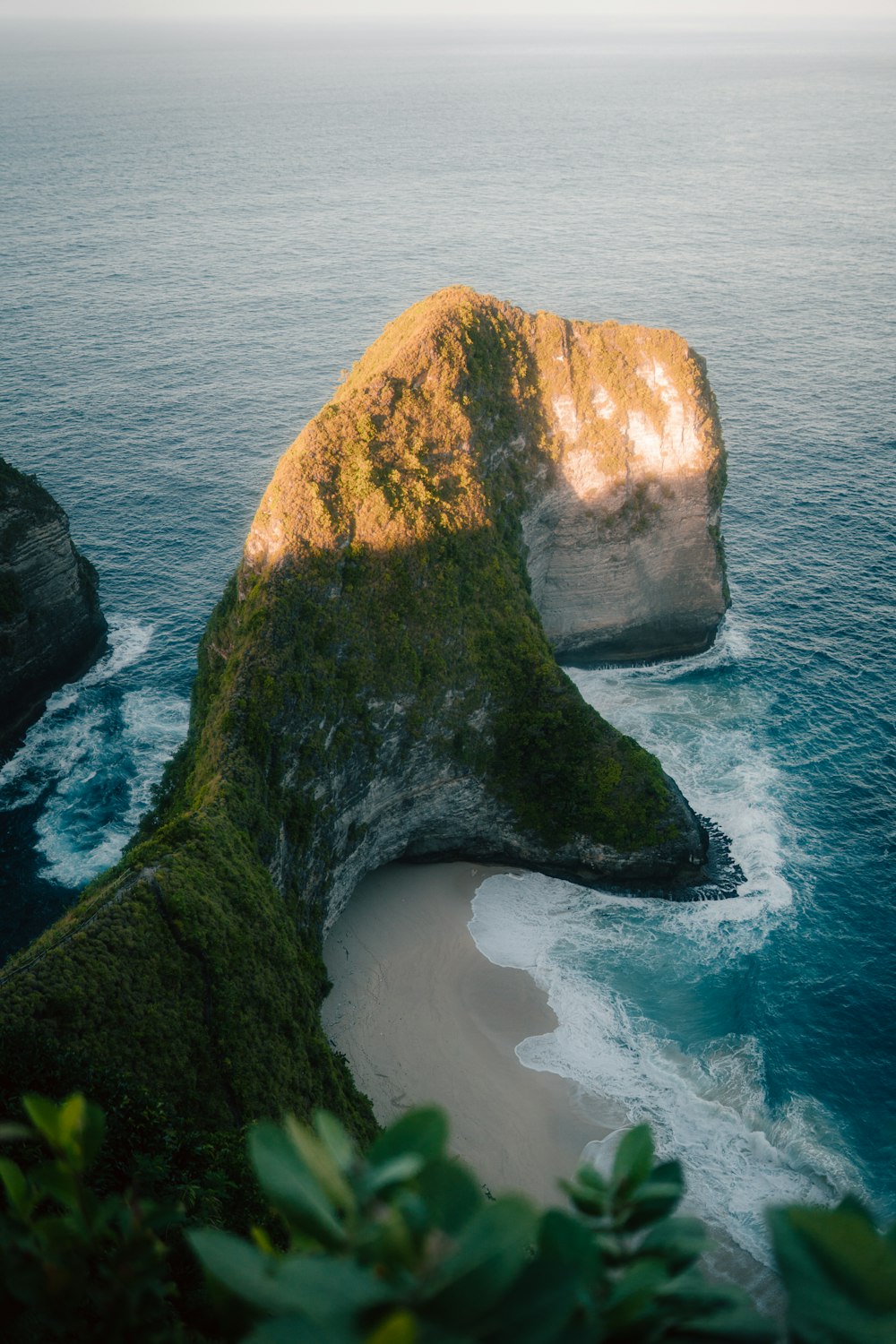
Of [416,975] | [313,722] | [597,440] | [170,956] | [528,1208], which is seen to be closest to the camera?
[528,1208]

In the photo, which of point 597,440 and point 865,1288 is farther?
point 597,440

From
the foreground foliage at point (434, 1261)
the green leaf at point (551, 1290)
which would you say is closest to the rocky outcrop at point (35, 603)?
the foreground foliage at point (434, 1261)

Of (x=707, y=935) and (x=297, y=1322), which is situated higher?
(x=297, y=1322)

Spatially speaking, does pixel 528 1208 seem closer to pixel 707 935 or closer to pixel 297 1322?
pixel 297 1322

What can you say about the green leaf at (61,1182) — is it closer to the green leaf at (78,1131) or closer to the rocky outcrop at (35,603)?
the green leaf at (78,1131)

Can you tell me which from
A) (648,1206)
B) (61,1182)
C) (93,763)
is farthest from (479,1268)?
(93,763)

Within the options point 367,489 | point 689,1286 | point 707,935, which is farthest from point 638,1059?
point 689,1286

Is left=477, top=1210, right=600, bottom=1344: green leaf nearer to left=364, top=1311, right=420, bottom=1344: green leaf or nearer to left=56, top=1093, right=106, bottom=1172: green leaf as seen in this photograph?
left=364, top=1311, right=420, bottom=1344: green leaf
